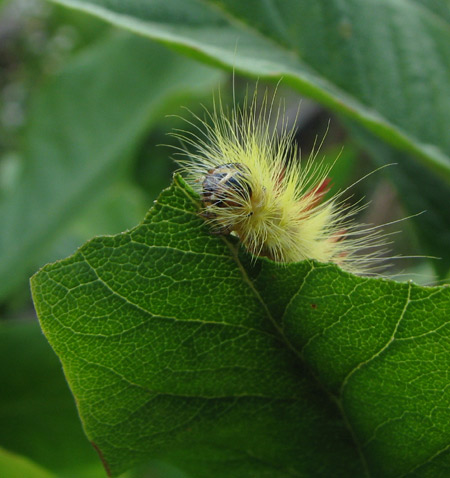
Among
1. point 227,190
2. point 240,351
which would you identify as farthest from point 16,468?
point 227,190

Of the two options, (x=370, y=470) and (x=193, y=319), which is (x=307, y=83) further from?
(x=370, y=470)

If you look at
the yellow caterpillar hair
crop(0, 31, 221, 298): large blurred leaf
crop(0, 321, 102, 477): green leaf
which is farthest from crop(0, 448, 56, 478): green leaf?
crop(0, 31, 221, 298): large blurred leaf

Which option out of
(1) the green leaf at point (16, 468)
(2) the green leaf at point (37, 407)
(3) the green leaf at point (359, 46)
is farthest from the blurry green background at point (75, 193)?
(1) the green leaf at point (16, 468)

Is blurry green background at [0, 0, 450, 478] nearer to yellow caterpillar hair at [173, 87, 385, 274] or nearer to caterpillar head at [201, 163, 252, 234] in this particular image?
yellow caterpillar hair at [173, 87, 385, 274]

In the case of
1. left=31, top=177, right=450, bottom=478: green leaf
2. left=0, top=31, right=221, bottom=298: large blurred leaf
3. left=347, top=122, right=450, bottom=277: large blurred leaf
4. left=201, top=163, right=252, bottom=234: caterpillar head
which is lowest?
left=347, top=122, right=450, bottom=277: large blurred leaf

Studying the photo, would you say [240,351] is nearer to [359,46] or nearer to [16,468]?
[16,468]

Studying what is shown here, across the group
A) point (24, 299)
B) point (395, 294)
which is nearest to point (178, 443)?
point (395, 294)
